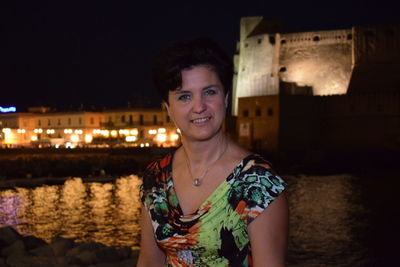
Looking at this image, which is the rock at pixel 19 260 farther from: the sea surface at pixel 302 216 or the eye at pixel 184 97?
the eye at pixel 184 97

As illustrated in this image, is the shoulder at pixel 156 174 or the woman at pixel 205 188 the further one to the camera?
the shoulder at pixel 156 174

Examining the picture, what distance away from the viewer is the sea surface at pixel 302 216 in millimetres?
9805

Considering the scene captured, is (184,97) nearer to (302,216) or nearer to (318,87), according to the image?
(302,216)

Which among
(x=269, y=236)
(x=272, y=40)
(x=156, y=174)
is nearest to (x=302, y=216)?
(x=156, y=174)

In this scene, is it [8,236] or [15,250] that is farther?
[8,236]

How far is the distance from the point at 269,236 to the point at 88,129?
3784 centimetres

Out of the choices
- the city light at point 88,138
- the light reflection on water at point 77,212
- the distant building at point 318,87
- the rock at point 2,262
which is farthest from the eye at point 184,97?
the city light at point 88,138

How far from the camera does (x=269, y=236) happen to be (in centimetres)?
150

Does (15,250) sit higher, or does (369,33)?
(369,33)

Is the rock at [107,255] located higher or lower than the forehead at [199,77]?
lower

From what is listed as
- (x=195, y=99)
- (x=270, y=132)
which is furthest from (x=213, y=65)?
(x=270, y=132)

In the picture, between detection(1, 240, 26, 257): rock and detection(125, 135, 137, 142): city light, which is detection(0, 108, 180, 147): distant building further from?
detection(1, 240, 26, 257): rock

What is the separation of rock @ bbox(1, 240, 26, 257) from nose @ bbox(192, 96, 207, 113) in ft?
17.9

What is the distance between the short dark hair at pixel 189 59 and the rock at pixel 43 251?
564 centimetres
